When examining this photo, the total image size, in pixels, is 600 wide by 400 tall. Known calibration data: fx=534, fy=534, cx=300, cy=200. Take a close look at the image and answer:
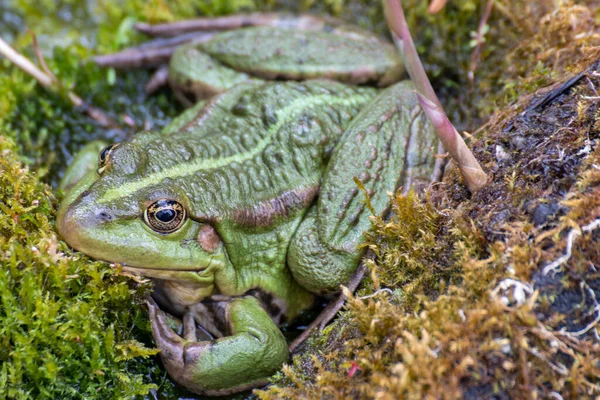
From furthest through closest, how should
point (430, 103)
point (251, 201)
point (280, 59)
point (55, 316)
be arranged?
point (280, 59) < point (251, 201) < point (55, 316) < point (430, 103)

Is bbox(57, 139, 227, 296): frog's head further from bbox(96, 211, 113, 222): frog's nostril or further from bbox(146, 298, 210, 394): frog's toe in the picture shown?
Result: bbox(146, 298, 210, 394): frog's toe

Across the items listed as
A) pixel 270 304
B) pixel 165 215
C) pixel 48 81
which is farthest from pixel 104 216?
pixel 48 81

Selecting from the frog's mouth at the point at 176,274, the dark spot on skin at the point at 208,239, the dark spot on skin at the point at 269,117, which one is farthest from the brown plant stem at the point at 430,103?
the frog's mouth at the point at 176,274

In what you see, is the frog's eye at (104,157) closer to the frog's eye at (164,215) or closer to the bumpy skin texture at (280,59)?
the frog's eye at (164,215)

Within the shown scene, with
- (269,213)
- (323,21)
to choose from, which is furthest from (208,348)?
(323,21)

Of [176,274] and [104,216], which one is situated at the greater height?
[104,216]

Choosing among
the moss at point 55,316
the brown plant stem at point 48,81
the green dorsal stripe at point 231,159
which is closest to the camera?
the moss at point 55,316

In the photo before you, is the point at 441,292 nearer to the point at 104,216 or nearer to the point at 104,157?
the point at 104,216
